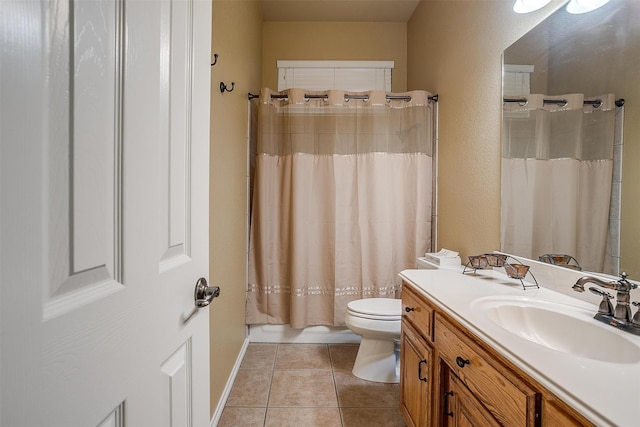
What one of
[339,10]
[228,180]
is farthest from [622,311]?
[339,10]

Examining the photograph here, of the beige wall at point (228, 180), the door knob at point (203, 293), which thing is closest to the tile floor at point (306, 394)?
the beige wall at point (228, 180)

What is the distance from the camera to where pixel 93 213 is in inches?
14.8

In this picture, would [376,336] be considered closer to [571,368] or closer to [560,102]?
[571,368]

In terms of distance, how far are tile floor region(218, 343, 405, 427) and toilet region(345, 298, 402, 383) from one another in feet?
0.19

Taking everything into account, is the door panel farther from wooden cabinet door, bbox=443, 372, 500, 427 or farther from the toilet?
the toilet

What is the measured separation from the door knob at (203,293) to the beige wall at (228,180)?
65 cm

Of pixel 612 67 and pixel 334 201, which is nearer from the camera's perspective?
pixel 612 67

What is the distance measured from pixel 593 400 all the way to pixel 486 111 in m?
1.47

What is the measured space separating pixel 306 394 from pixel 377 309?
66cm

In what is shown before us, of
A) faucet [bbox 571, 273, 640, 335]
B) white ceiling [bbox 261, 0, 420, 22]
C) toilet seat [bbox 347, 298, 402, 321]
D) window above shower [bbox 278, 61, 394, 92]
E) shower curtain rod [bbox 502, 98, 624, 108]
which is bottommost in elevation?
toilet seat [bbox 347, 298, 402, 321]

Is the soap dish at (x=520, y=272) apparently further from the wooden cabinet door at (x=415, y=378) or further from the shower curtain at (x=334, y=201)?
the shower curtain at (x=334, y=201)

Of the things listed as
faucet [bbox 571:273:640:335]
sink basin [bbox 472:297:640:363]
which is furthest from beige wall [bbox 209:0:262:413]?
faucet [bbox 571:273:640:335]

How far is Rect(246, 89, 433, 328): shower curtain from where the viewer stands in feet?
6.98

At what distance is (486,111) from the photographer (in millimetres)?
1534
